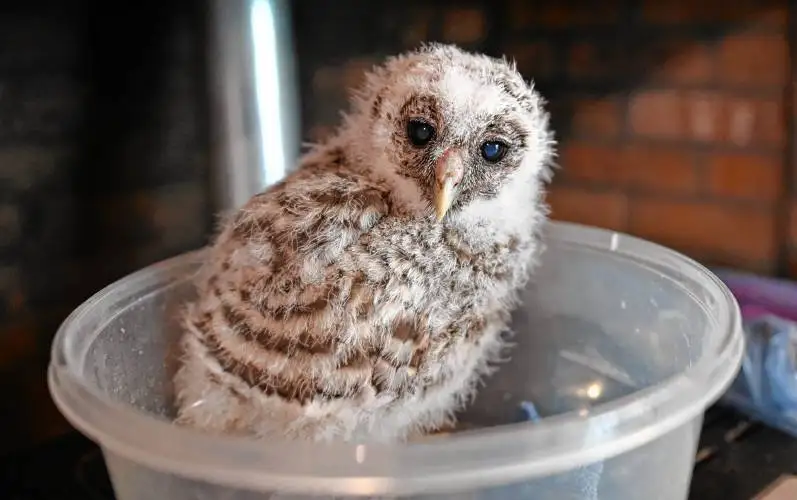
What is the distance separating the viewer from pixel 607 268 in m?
0.77

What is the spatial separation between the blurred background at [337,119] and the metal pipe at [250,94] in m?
0.05

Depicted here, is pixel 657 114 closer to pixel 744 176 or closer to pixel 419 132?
pixel 744 176

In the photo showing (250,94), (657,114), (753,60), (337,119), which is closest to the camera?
(250,94)

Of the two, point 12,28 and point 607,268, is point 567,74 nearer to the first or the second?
point 607,268

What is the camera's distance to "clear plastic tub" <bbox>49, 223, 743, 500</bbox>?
1.42 ft

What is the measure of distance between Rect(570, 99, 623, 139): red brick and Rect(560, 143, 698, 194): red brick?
20mm

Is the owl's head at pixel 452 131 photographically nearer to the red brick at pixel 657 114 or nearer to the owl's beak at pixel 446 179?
the owl's beak at pixel 446 179

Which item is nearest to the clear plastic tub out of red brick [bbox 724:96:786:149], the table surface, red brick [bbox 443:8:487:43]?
the table surface

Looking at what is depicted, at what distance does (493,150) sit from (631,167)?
0.62 m

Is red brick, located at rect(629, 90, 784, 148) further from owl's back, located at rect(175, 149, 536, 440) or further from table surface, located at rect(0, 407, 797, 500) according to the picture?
owl's back, located at rect(175, 149, 536, 440)

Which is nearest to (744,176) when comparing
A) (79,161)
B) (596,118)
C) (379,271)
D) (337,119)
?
(596,118)

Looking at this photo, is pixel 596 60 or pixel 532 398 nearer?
pixel 532 398

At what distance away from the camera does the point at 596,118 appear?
1.21 meters

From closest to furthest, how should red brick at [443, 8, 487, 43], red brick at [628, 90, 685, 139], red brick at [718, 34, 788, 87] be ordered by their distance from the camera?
1. red brick at [718, 34, 788, 87]
2. red brick at [628, 90, 685, 139]
3. red brick at [443, 8, 487, 43]
